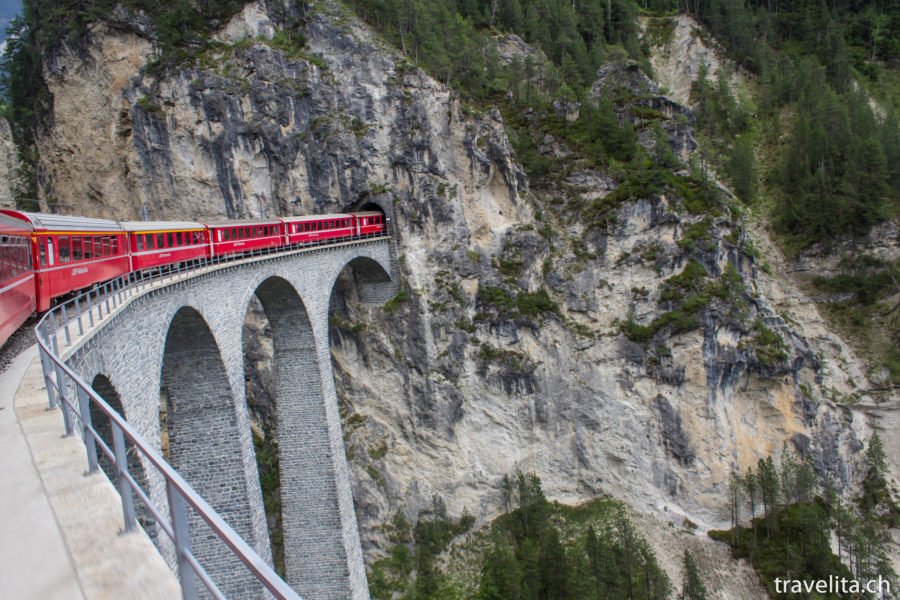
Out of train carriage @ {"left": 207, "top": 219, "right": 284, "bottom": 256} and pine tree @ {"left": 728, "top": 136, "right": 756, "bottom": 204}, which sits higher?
pine tree @ {"left": 728, "top": 136, "right": 756, "bottom": 204}

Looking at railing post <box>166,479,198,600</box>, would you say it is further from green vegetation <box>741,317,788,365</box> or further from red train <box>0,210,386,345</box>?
green vegetation <box>741,317,788,365</box>

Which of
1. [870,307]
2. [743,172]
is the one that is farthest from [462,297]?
[870,307]

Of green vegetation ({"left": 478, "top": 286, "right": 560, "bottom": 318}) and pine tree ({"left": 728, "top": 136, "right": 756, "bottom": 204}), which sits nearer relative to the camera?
green vegetation ({"left": 478, "top": 286, "right": 560, "bottom": 318})

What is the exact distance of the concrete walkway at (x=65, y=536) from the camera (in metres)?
2.46

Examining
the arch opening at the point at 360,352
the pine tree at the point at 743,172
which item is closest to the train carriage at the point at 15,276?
the arch opening at the point at 360,352

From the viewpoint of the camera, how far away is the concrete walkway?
2.46 meters

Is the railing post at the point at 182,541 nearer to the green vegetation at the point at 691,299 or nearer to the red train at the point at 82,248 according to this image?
the red train at the point at 82,248

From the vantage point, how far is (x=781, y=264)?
44.5 metres

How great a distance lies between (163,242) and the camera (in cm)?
1688

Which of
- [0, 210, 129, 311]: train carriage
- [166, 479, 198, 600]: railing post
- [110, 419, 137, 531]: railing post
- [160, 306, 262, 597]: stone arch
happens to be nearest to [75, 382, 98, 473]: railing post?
[110, 419, 137, 531]: railing post

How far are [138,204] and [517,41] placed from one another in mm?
36034

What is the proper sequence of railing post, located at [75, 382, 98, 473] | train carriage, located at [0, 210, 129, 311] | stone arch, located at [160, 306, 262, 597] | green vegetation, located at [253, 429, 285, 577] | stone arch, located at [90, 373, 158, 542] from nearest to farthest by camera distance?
railing post, located at [75, 382, 98, 473]
stone arch, located at [90, 373, 158, 542]
train carriage, located at [0, 210, 129, 311]
stone arch, located at [160, 306, 262, 597]
green vegetation, located at [253, 429, 285, 577]

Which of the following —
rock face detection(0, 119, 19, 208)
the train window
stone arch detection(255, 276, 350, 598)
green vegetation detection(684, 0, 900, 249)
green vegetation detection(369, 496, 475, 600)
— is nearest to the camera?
the train window

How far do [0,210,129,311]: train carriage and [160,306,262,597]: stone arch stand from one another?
2926mm
